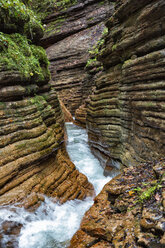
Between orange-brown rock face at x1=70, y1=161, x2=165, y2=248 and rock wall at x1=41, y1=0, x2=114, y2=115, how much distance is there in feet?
58.2

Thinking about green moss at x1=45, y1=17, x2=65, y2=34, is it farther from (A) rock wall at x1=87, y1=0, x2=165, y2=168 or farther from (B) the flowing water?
(B) the flowing water

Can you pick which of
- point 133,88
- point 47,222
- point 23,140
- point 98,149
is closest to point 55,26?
point 98,149

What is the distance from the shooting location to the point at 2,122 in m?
4.45

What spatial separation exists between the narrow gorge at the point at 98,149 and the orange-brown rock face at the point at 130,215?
0.02 m

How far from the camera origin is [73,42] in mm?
24234

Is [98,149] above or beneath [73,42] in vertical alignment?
beneath

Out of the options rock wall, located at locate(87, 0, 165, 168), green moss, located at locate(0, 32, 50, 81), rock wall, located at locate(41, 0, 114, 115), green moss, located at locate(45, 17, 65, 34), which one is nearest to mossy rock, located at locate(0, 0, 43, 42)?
green moss, located at locate(0, 32, 50, 81)

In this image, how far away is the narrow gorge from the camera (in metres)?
2.78

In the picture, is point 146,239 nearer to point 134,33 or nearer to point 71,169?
point 71,169

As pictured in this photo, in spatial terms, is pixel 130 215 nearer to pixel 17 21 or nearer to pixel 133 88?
pixel 133 88

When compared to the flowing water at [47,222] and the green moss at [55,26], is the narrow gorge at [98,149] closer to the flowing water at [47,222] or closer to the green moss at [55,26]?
the flowing water at [47,222]

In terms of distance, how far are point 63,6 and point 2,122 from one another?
30.8 meters

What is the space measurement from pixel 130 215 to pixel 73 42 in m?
26.4

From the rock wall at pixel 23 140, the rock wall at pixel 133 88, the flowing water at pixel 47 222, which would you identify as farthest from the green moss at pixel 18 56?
the flowing water at pixel 47 222
